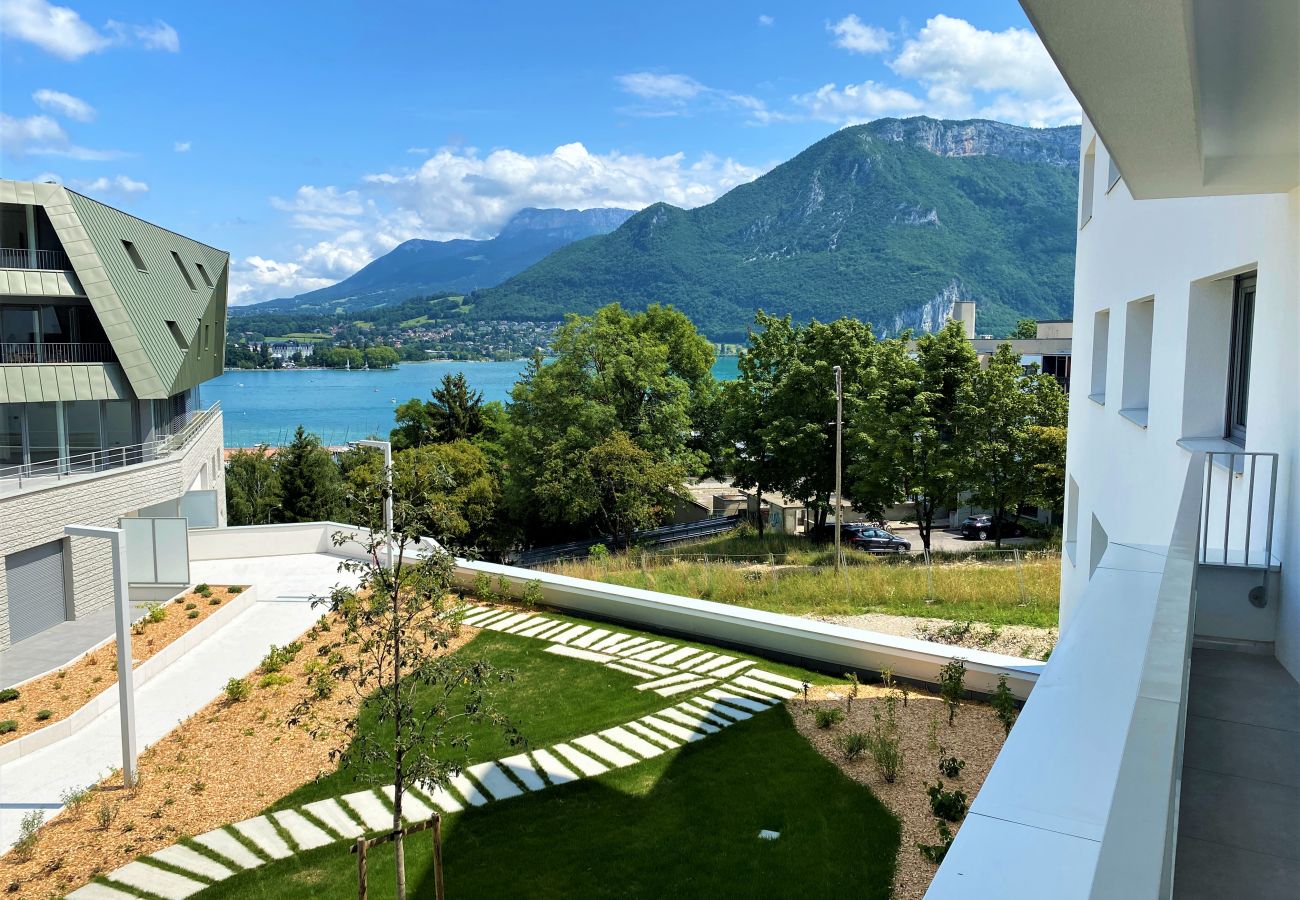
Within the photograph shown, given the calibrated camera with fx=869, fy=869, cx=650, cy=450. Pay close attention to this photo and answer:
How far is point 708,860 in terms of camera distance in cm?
834

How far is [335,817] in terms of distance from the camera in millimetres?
9547

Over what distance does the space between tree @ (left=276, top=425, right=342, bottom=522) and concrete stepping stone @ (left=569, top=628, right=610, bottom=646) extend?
29581mm

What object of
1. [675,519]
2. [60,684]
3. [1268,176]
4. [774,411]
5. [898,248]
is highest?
[898,248]

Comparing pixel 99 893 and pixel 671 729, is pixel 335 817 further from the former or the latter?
pixel 671 729

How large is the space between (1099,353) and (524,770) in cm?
920

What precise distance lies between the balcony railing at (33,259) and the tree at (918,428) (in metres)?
25.6

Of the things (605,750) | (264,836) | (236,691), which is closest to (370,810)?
(264,836)

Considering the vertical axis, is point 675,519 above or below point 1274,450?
below

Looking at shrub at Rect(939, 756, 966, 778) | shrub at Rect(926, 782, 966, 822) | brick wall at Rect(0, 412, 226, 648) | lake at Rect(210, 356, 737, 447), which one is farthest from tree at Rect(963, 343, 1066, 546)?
lake at Rect(210, 356, 737, 447)

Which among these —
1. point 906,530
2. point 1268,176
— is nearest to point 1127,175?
point 1268,176

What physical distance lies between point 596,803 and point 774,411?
29119mm

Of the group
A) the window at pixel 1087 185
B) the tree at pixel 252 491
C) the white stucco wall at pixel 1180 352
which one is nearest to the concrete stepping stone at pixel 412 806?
the white stucco wall at pixel 1180 352

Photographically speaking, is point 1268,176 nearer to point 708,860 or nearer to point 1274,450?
point 1274,450

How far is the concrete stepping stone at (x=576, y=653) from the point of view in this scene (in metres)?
15.1
